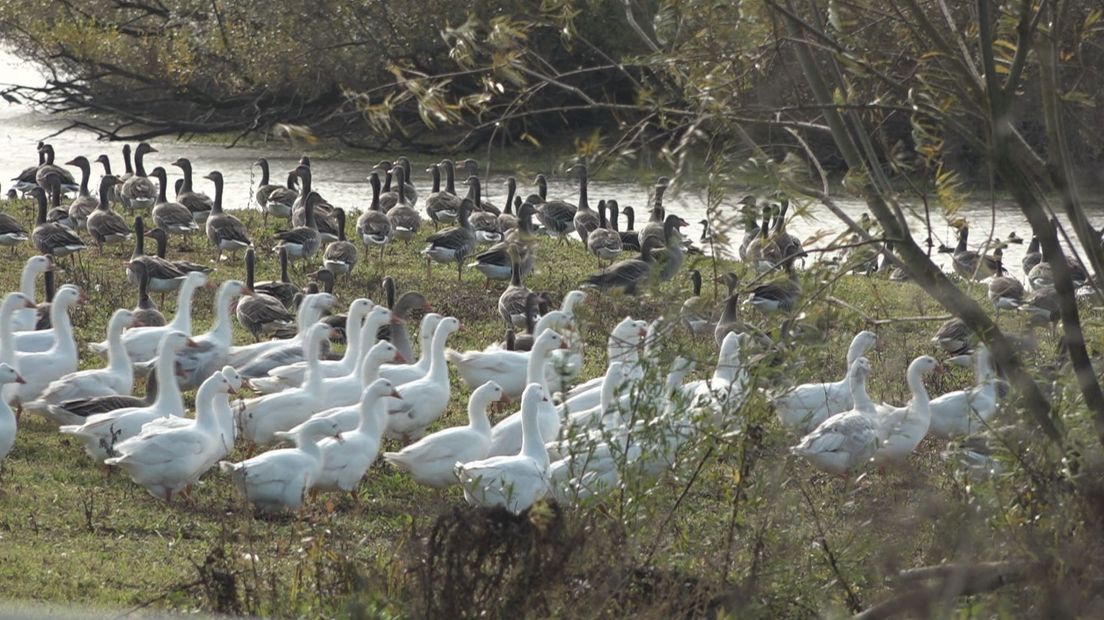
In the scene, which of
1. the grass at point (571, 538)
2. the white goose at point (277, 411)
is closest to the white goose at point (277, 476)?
the grass at point (571, 538)

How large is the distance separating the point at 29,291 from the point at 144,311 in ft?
3.45

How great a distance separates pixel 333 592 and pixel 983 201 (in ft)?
73.3

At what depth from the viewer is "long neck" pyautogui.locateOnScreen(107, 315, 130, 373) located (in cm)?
1159

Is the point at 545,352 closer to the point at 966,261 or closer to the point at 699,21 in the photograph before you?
the point at 699,21

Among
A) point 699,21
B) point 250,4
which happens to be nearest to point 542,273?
point 250,4

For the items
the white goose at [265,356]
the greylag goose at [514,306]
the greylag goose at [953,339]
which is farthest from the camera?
the greylag goose at [514,306]

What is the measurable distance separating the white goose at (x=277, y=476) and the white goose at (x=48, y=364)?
2875 millimetres

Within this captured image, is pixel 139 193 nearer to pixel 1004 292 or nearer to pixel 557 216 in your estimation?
pixel 557 216

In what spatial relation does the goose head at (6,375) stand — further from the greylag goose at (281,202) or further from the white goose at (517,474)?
the greylag goose at (281,202)

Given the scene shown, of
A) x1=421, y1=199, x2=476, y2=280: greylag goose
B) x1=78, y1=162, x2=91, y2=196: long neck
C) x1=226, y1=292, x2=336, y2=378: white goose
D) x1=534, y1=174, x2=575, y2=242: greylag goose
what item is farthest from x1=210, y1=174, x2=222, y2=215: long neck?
x1=226, y1=292, x2=336, y2=378: white goose

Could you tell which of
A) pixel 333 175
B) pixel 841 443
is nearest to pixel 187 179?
pixel 333 175

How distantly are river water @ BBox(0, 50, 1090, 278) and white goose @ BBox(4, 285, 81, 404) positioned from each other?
1191cm

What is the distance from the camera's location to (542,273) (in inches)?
749

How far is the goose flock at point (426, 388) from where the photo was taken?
24.9 feet
